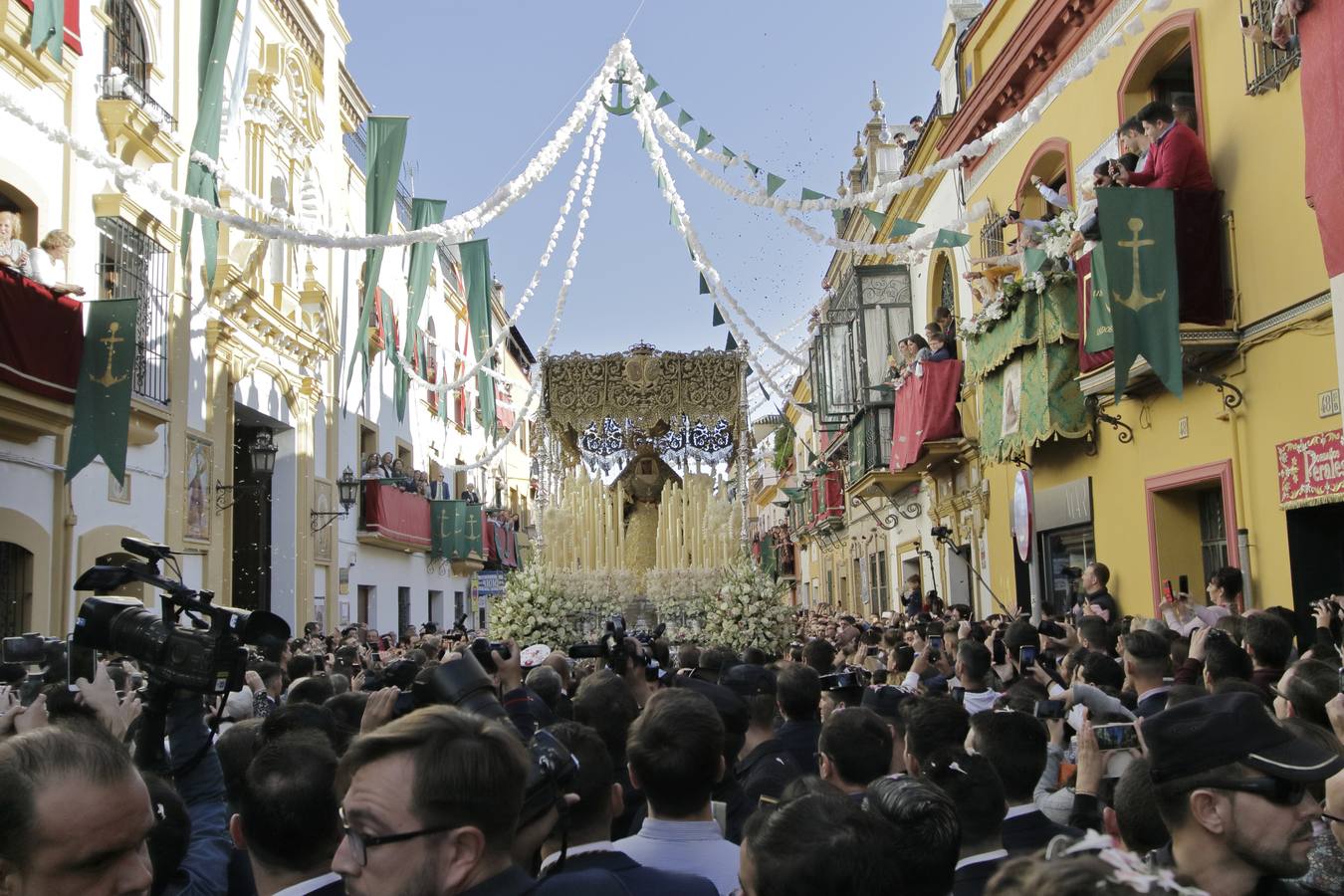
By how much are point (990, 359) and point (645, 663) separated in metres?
7.85

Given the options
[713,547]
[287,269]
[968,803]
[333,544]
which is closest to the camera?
[968,803]

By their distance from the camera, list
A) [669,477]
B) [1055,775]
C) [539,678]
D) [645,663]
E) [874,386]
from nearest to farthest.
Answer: [1055,775]
[539,678]
[645,663]
[669,477]
[874,386]

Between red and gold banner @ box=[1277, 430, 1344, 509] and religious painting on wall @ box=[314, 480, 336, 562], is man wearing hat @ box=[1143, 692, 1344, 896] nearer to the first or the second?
red and gold banner @ box=[1277, 430, 1344, 509]

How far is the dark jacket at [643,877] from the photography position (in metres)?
2.91

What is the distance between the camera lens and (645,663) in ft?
23.2

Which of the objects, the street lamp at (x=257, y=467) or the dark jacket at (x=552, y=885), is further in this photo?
the street lamp at (x=257, y=467)

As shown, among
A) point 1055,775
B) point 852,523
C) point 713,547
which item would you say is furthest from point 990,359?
point 852,523

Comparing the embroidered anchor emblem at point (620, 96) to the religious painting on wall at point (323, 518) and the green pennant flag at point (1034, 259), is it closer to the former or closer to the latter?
the green pennant flag at point (1034, 259)

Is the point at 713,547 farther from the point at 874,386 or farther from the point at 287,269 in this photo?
the point at 287,269

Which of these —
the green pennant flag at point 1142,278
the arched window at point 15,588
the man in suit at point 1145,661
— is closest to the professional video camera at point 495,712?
the man in suit at point 1145,661

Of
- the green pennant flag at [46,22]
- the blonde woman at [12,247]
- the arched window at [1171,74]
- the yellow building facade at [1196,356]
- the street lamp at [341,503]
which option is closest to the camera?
the yellow building facade at [1196,356]

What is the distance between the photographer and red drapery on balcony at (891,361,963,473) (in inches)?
645

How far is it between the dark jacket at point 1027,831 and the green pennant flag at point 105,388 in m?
10.4

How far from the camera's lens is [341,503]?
73.9 feet
